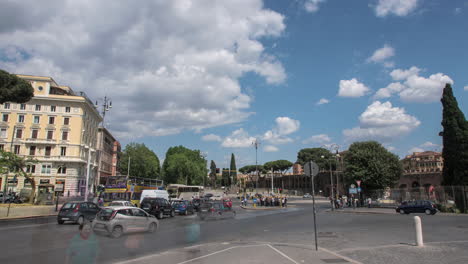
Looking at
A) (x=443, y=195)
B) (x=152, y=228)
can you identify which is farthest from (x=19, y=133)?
(x=443, y=195)

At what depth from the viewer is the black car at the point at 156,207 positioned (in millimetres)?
25578

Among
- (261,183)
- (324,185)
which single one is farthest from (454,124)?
(261,183)

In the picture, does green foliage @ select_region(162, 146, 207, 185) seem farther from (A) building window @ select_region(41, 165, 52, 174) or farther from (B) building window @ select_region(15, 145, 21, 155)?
(B) building window @ select_region(15, 145, 21, 155)

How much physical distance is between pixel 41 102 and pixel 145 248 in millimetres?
59023

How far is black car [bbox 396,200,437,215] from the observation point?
29.0 metres

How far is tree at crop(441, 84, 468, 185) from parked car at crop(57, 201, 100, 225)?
3475 cm

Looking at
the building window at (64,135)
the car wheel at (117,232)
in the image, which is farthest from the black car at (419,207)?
the building window at (64,135)

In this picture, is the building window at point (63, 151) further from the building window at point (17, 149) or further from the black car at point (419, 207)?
the black car at point (419, 207)

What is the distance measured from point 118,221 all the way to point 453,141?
114 feet

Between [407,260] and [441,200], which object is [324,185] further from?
[407,260]

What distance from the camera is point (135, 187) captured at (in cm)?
3447

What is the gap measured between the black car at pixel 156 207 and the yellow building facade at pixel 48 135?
3552 centimetres

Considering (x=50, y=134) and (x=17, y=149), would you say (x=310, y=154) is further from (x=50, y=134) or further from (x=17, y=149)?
(x=17, y=149)

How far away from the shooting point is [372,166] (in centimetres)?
4444
